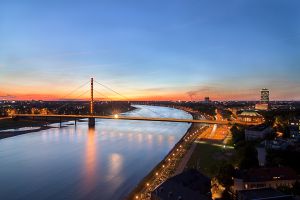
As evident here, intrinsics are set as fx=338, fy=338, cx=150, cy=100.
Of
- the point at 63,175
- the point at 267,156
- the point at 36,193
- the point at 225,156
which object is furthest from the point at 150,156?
the point at 36,193

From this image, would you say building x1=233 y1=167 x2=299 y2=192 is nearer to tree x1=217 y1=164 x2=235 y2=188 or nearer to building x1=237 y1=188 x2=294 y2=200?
tree x1=217 y1=164 x2=235 y2=188

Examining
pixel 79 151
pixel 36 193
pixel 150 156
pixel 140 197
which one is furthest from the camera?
pixel 79 151

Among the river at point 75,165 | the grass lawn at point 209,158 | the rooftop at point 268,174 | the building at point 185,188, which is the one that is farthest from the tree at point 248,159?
the river at point 75,165

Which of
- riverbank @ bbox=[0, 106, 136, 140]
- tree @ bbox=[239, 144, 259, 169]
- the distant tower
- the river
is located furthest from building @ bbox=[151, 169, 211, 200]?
the distant tower

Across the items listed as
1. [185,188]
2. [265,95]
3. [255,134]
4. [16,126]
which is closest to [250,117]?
[255,134]

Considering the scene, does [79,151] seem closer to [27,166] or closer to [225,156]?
[27,166]

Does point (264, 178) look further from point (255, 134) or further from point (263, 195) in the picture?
point (255, 134)
